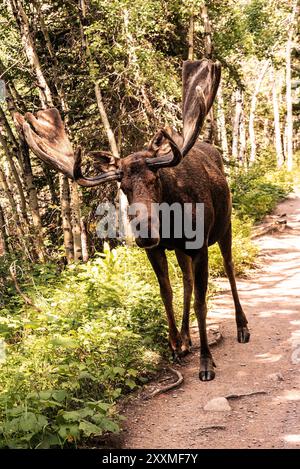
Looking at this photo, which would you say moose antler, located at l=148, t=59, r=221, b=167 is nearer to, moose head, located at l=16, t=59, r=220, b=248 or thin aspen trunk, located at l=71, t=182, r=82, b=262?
moose head, located at l=16, t=59, r=220, b=248

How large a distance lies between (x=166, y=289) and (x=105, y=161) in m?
1.79

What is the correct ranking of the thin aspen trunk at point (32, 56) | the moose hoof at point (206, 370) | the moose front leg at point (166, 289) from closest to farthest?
the moose hoof at point (206, 370)
the moose front leg at point (166, 289)
the thin aspen trunk at point (32, 56)

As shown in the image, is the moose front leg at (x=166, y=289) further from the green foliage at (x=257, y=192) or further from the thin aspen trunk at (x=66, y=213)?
the green foliage at (x=257, y=192)

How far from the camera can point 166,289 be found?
658cm

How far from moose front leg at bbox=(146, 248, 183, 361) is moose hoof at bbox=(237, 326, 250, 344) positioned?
0.93 m

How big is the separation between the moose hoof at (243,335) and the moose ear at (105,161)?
299cm

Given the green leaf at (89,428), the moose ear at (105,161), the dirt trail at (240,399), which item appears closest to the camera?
the green leaf at (89,428)

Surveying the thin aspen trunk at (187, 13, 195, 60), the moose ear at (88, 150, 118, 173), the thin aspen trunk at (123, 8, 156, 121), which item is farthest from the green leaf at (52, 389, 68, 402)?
the thin aspen trunk at (187, 13, 195, 60)

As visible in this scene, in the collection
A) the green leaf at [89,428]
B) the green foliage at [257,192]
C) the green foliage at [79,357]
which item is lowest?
the green foliage at [257,192]

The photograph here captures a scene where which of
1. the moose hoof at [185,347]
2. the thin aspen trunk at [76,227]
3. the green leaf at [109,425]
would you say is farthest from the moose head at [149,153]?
the thin aspen trunk at [76,227]

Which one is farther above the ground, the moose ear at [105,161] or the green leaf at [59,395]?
the moose ear at [105,161]

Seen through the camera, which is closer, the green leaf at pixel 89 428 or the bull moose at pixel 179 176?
the green leaf at pixel 89 428

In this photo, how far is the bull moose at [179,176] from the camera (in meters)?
5.37
